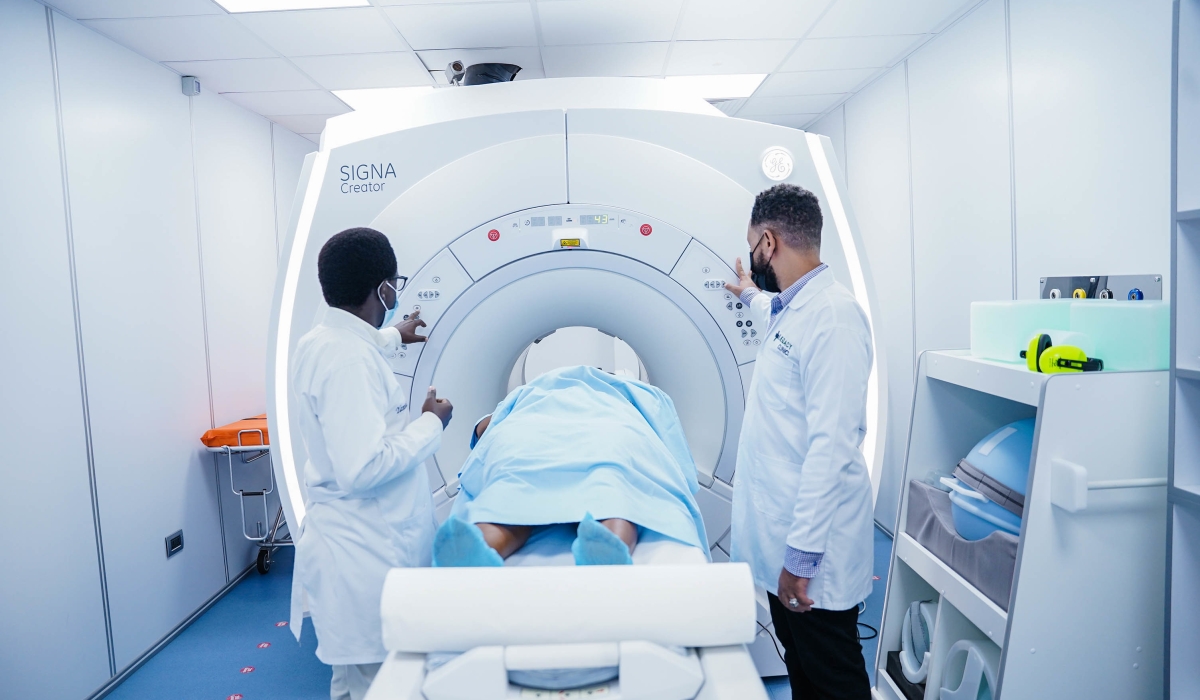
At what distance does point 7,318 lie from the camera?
180 cm

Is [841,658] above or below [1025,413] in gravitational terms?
below

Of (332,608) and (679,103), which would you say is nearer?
(332,608)

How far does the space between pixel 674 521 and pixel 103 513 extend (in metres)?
1.89

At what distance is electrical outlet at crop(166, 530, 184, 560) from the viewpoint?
242 cm

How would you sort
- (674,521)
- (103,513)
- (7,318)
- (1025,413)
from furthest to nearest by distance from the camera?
1. (103,513)
2. (7,318)
3. (1025,413)
4. (674,521)

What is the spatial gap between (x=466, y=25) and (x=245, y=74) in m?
1.01

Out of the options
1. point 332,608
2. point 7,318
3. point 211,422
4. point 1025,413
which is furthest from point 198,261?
point 1025,413

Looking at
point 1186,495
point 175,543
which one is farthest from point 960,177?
point 175,543

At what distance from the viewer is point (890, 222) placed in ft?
9.88

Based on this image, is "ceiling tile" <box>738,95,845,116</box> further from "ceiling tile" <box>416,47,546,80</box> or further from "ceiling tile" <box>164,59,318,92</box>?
"ceiling tile" <box>164,59,318,92</box>

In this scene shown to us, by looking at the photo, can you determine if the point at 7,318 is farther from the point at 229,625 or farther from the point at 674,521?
the point at 674,521

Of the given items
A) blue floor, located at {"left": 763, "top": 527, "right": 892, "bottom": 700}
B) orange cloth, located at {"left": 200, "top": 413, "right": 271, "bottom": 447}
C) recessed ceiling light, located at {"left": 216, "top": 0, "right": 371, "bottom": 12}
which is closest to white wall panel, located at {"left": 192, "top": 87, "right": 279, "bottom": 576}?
orange cloth, located at {"left": 200, "top": 413, "right": 271, "bottom": 447}

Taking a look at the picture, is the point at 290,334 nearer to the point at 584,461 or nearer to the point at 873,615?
the point at 584,461

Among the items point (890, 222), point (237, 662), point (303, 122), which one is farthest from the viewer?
point (303, 122)
